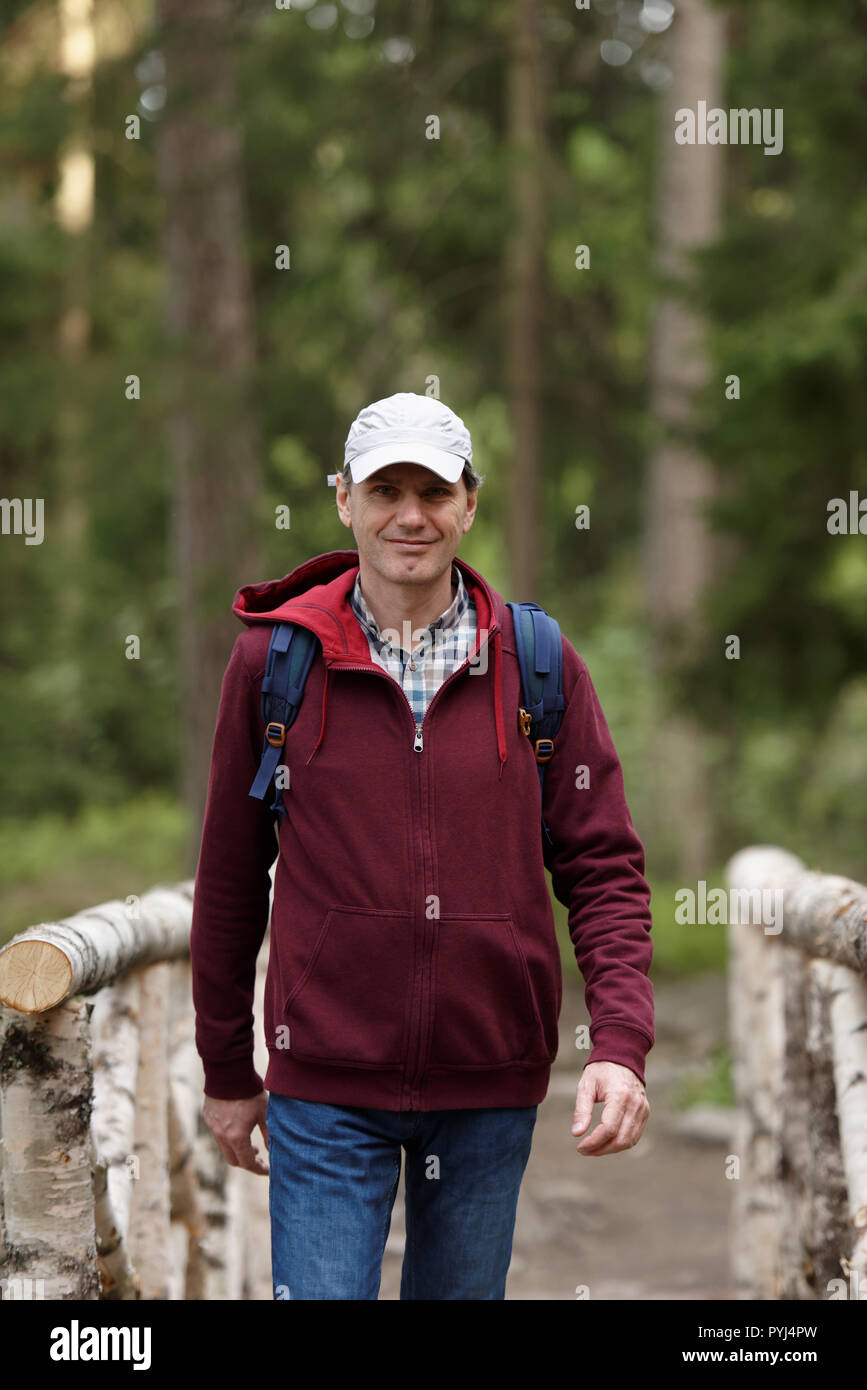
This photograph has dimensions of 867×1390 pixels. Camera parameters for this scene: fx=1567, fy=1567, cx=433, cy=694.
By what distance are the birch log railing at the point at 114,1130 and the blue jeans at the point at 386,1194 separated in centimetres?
43

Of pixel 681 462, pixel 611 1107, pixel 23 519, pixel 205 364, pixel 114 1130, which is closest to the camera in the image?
pixel 611 1107

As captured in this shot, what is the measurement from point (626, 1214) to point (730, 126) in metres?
9.27

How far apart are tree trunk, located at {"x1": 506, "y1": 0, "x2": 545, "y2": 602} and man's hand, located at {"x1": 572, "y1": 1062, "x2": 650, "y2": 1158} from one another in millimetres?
11219

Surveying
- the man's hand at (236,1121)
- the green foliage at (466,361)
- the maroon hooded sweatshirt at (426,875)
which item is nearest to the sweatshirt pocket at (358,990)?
the maroon hooded sweatshirt at (426,875)

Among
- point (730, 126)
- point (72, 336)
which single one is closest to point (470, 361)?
point (730, 126)

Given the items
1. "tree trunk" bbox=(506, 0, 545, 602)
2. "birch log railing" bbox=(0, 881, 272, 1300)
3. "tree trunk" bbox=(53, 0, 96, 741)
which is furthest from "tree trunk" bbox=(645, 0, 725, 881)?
"birch log railing" bbox=(0, 881, 272, 1300)

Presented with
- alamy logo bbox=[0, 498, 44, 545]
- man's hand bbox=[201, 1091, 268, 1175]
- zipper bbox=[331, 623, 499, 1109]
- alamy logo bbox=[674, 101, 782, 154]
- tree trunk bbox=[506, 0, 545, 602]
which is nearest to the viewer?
zipper bbox=[331, 623, 499, 1109]

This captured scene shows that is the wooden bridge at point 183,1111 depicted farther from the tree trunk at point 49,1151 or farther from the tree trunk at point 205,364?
the tree trunk at point 205,364

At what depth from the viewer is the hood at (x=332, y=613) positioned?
119 inches

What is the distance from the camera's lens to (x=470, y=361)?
16125mm

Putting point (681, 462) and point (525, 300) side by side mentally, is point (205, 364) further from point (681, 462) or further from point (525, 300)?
point (681, 462)

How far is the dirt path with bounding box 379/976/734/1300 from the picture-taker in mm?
6926
